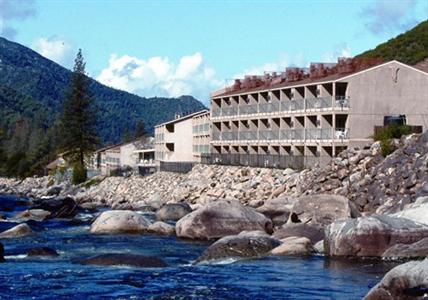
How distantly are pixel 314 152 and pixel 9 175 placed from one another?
11204 centimetres

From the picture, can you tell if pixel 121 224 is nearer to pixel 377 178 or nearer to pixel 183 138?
pixel 377 178

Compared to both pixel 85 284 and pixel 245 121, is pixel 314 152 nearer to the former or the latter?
pixel 245 121

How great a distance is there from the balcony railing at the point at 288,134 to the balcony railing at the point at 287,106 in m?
1.71

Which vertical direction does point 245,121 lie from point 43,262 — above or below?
above

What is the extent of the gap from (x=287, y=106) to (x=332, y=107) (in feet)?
26.9

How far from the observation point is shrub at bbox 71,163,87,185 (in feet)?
329

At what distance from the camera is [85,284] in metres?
21.8

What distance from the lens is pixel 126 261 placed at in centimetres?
2583

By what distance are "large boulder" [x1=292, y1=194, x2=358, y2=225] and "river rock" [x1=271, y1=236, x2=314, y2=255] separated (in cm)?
497

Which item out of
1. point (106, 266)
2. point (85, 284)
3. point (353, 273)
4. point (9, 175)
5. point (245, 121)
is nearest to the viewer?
point (85, 284)

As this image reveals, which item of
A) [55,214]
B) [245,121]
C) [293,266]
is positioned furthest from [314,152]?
[293,266]

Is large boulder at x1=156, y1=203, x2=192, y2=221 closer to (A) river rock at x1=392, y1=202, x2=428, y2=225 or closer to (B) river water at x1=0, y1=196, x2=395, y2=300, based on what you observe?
(B) river water at x1=0, y1=196, x2=395, y2=300

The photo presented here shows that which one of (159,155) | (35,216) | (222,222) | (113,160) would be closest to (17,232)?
(222,222)

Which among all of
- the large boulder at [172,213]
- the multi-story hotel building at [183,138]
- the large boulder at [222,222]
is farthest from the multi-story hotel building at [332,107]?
the large boulder at [222,222]
